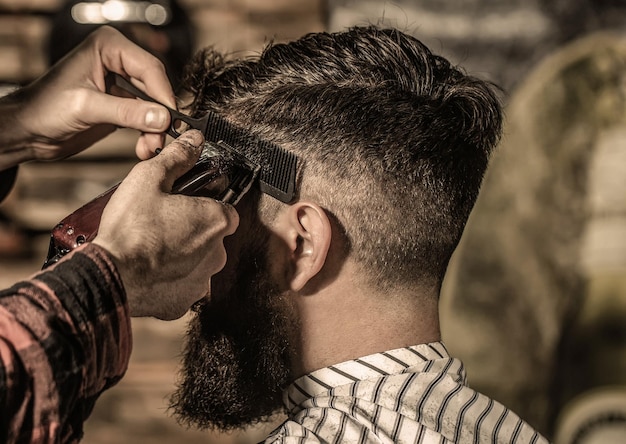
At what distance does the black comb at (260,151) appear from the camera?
1.43 metres

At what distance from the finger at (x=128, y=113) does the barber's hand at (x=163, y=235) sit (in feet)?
0.55

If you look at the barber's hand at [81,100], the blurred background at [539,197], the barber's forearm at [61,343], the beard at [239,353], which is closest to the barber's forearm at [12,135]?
the barber's hand at [81,100]

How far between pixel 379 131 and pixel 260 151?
23 centimetres

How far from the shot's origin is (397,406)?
52.5 inches

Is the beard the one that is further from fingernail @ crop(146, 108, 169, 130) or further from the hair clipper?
fingernail @ crop(146, 108, 169, 130)

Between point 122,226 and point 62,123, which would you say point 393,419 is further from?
point 62,123

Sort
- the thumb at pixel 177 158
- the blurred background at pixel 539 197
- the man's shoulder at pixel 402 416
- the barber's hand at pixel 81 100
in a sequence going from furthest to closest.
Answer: the blurred background at pixel 539 197, the barber's hand at pixel 81 100, the man's shoulder at pixel 402 416, the thumb at pixel 177 158

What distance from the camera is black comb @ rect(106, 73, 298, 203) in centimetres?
143

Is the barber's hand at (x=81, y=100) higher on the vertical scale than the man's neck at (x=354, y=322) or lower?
higher

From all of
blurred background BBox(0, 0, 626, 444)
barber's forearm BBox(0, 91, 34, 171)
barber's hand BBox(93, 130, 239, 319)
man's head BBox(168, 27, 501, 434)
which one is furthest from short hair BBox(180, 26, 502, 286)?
blurred background BBox(0, 0, 626, 444)

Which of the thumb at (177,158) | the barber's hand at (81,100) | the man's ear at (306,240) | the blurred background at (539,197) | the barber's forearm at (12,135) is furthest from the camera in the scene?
the blurred background at (539,197)

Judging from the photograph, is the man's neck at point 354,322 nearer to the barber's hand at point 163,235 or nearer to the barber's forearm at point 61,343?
the barber's hand at point 163,235

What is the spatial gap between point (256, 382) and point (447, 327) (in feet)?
5.12

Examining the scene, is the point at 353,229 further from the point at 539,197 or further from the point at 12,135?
the point at 539,197
